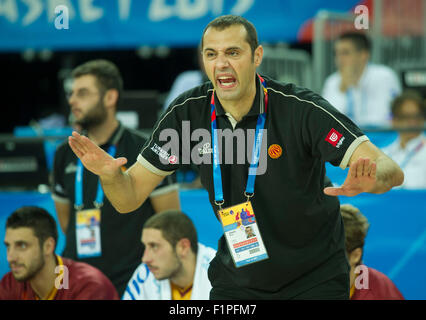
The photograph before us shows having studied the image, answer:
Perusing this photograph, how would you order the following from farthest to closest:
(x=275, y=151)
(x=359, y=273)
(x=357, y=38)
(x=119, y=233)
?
(x=357, y=38), (x=119, y=233), (x=359, y=273), (x=275, y=151)

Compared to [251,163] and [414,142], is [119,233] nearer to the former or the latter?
[251,163]

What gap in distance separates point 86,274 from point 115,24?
400cm

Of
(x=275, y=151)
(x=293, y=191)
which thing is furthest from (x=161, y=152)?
(x=293, y=191)

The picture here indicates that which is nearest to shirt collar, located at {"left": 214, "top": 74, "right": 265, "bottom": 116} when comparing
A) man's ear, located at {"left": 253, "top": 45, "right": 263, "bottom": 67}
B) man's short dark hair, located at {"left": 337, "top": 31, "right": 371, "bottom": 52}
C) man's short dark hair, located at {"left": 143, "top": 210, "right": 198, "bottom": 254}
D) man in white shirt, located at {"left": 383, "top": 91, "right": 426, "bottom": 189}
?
man's ear, located at {"left": 253, "top": 45, "right": 263, "bottom": 67}

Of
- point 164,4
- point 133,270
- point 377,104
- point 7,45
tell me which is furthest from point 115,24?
point 133,270

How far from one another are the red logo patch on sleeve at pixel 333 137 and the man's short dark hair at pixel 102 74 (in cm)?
229

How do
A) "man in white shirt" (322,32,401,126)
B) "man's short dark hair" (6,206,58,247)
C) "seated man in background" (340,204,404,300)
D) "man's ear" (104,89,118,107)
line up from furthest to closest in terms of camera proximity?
"man in white shirt" (322,32,401,126), "man's ear" (104,89,118,107), "man's short dark hair" (6,206,58,247), "seated man in background" (340,204,404,300)

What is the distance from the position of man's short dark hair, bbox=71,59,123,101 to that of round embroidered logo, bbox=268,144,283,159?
2089 mm

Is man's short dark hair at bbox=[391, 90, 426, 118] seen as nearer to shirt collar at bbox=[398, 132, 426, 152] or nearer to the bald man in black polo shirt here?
shirt collar at bbox=[398, 132, 426, 152]

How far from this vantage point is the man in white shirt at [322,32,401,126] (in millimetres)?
6559

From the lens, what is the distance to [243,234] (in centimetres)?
294

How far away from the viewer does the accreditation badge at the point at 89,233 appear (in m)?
4.34

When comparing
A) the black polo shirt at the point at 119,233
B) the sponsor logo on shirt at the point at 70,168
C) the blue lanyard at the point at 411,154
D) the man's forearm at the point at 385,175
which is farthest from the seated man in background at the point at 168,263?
the blue lanyard at the point at 411,154

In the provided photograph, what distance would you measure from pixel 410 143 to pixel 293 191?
8.64 ft
